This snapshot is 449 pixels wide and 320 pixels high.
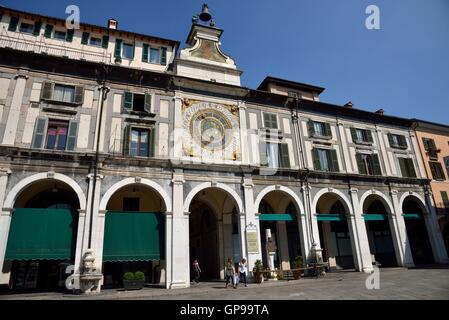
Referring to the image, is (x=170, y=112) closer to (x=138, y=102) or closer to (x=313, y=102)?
(x=138, y=102)

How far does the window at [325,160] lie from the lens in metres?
23.0

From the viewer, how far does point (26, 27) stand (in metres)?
21.1

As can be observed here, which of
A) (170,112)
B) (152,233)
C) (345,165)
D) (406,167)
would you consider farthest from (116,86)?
(406,167)

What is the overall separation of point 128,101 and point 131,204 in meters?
6.77

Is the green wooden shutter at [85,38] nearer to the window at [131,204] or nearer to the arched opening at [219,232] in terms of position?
the window at [131,204]

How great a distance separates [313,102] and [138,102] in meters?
14.1

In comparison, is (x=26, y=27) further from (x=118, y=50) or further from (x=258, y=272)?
(x=258, y=272)

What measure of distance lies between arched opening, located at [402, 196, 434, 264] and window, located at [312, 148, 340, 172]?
835 cm

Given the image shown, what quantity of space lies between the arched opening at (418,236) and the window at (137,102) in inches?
907

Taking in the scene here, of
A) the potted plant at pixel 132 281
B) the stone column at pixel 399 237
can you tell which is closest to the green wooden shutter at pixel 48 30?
the potted plant at pixel 132 281

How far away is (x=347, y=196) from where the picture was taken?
22.9m

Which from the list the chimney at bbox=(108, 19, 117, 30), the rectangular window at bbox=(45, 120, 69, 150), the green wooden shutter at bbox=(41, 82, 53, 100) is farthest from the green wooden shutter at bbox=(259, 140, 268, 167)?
the chimney at bbox=(108, 19, 117, 30)

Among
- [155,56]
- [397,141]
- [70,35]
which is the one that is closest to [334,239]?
[397,141]
